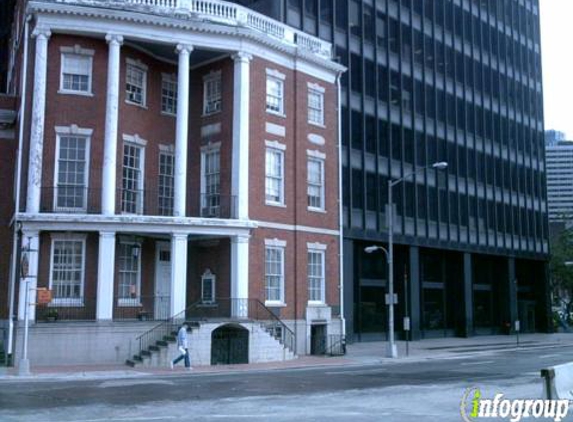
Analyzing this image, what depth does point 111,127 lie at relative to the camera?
2969cm

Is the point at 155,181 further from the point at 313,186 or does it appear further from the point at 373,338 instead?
the point at 373,338

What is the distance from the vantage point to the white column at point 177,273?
2969cm

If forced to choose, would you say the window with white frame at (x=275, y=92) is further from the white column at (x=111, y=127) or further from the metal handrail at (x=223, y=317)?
the metal handrail at (x=223, y=317)

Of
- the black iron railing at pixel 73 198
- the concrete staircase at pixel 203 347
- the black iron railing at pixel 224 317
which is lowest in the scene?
the concrete staircase at pixel 203 347

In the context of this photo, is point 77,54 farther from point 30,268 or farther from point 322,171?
point 322,171

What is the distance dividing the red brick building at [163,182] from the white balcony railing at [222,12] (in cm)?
8

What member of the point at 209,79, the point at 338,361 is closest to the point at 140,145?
the point at 209,79

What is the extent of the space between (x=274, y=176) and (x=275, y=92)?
4.09m

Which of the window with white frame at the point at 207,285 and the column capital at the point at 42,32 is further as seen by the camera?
the window with white frame at the point at 207,285

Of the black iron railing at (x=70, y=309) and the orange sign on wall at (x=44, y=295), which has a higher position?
the orange sign on wall at (x=44, y=295)

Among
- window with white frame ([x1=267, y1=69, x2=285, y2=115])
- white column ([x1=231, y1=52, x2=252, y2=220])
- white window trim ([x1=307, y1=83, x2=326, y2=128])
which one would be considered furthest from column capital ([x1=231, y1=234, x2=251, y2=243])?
white window trim ([x1=307, y1=83, x2=326, y2=128])

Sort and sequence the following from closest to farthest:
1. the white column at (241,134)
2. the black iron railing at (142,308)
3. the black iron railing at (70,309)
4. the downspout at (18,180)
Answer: the black iron railing at (70,309)
the downspout at (18,180)
the black iron railing at (142,308)
the white column at (241,134)

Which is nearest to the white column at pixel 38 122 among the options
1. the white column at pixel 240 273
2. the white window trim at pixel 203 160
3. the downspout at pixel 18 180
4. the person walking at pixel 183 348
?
the downspout at pixel 18 180

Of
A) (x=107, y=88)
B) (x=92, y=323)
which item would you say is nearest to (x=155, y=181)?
(x=107, y=88)
